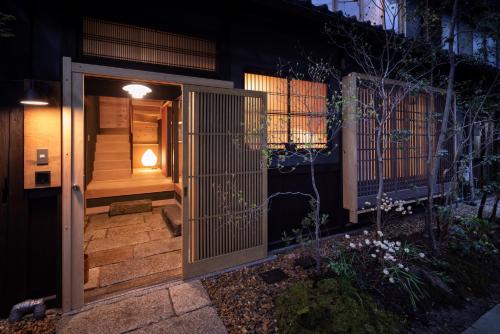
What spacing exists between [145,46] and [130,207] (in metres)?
4.87

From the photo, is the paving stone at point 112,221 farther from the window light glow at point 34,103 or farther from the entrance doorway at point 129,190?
the window light glow at point 34,103

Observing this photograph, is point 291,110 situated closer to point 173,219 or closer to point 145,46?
point 145,46

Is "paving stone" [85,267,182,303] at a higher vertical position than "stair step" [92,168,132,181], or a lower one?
lower

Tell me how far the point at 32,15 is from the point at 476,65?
8459 millimetres

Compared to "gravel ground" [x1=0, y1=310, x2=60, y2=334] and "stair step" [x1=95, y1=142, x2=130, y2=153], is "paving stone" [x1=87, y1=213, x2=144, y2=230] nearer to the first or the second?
"stair step" [x1=95, y1=142, x2=130, y2=153]

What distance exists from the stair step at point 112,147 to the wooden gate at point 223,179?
22.2 ft

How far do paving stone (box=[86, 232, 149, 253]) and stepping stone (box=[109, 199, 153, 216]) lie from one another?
66.6 inches

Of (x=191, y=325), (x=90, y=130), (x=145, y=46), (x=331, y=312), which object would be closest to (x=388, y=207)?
(x=331, y=312)

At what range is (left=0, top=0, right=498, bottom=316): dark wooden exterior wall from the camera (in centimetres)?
282

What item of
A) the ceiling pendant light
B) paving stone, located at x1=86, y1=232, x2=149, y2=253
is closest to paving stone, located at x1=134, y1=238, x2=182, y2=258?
paving stone, located at x1=86, y1=232, x2=149, y2=253

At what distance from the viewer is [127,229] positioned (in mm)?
5809

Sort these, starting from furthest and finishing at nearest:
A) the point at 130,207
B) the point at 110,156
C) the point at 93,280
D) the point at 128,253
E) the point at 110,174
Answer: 1. the point at 110,156
2. the point at 110,174
3. the point at 130,207
4. the point at 128,253
5. the point at 93,280

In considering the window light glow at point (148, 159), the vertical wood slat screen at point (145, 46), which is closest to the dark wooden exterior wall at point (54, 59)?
the vertical wood slat screen at point (145, 46)

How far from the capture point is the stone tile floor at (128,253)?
3.65 m
